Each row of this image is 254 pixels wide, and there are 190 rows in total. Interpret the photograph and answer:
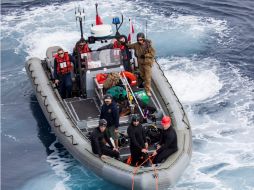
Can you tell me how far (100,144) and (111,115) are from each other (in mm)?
801

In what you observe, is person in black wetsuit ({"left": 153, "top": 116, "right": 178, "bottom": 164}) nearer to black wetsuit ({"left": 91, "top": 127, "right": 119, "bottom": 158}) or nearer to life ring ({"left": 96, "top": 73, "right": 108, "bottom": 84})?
black wetsuit ({"left": 91, "top": 127, "right": 119, "bottom": 158})

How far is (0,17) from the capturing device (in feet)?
66.2

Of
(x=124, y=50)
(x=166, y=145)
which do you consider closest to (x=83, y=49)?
(x=124, y=50)

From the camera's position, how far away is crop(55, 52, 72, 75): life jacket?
507 inches

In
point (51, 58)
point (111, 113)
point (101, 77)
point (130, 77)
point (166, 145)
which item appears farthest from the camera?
point (51, 58)

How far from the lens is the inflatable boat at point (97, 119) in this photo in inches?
405

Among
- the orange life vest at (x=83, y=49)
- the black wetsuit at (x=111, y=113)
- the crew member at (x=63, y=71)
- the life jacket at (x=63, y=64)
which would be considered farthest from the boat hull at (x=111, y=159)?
the orange life vest at (x=83, y=49)

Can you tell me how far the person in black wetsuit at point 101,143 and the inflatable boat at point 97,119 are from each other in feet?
0.43

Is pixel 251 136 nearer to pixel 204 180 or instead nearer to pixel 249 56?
pixel 204 180

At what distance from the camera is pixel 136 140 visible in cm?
1025

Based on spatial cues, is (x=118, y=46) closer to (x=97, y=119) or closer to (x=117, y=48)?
(x=117, y=48)

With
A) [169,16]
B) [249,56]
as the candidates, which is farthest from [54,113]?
[169,16]

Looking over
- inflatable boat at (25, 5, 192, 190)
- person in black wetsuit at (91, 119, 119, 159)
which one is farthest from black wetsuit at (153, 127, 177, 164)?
person in black wetsuit at (91, 119, 119, 159)

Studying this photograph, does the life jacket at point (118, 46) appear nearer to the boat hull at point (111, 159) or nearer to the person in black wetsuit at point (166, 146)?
the boat hull at point (111, 159)
